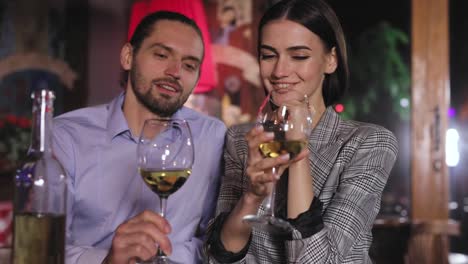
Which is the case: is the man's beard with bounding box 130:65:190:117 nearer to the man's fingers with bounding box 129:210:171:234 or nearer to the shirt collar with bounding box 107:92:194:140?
the shirt collar with bounding box 107:92:194:140

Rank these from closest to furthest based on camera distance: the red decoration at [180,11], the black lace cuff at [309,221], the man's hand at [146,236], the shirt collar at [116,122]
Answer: the man's hand at [146,236], the black lace cuff at [309,221], the shirt collar at [116,122], the red decoration at [180,11]

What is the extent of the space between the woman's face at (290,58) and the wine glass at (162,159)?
510 mm

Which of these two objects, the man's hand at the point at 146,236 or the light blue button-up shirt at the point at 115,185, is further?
the light blue button-up shirt at the point at 115,185

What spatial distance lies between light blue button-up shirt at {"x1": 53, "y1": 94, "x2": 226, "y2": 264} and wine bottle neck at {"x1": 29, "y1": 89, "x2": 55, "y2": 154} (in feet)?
2.76

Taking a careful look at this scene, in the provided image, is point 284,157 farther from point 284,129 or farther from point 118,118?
point 118,118

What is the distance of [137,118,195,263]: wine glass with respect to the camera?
122 centimetres

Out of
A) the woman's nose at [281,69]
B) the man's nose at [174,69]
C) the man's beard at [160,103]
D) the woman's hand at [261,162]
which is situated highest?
the man's nose at [174,69]

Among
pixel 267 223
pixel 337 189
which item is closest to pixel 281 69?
pixel 337 189

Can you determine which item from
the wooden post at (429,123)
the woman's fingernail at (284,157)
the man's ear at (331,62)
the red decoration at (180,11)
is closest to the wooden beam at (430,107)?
the wooden post at (429,123)

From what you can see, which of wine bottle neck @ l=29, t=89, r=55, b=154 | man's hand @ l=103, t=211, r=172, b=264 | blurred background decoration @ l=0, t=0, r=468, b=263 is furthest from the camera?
blurred background decoration @ l=0, t=0, r=468, b=263

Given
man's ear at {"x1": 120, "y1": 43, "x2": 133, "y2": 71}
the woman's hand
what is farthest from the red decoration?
the woman's hand

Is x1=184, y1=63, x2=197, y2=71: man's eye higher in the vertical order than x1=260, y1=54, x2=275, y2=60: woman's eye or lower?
higher

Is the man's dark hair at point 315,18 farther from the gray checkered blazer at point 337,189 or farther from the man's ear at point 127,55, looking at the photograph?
the man's ear at point 127,55

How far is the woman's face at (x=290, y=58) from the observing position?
1691mm
